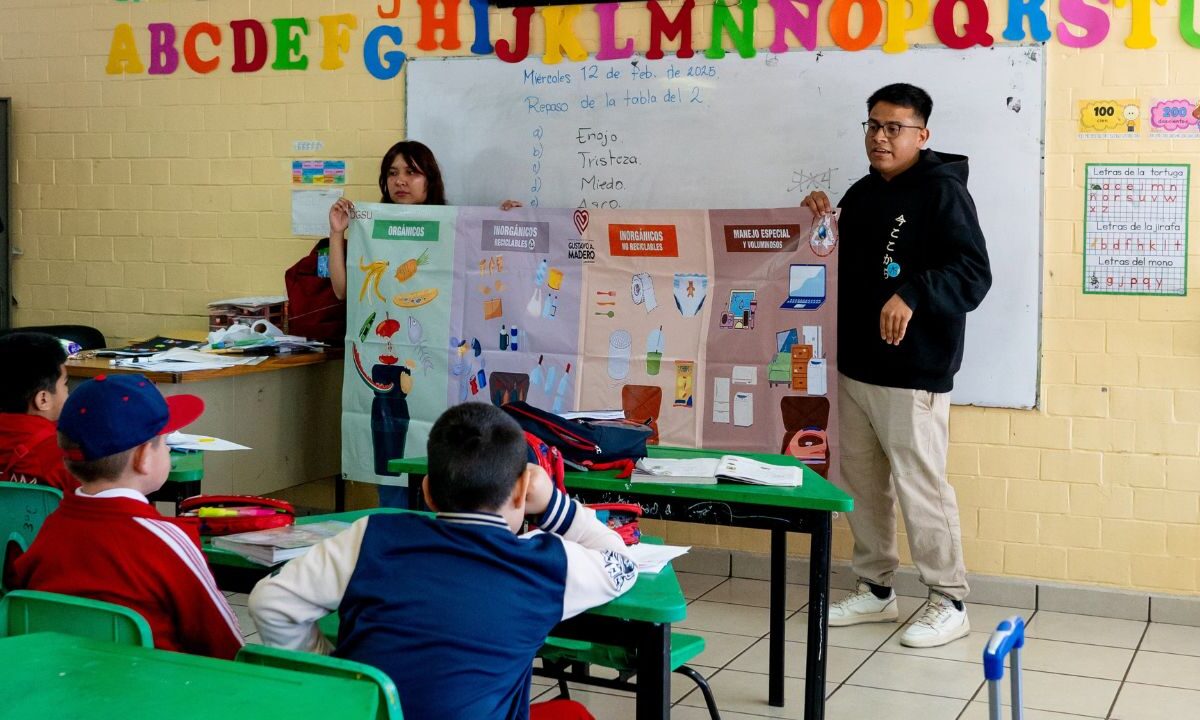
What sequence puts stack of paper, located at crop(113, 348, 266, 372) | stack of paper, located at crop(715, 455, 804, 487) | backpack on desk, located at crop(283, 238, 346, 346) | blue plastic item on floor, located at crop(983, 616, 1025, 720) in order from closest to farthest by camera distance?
blue plastic item on floor, located at crop(983, 616, 1025, 720) < stack of paper, located at crop(715, 455, 804, 487) < stack of paper, located at crop(113, 348, 266, 372) < backpack on desk, located at crop(283, 238, 346, 346)

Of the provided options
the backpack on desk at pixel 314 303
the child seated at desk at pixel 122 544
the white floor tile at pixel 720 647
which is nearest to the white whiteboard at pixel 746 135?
the backpack on desk at pixel 314 303

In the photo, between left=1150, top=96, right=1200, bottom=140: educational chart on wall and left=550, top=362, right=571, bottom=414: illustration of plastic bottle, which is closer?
left=1150, top=96, right=1200, bottom=140: educational chart on wall

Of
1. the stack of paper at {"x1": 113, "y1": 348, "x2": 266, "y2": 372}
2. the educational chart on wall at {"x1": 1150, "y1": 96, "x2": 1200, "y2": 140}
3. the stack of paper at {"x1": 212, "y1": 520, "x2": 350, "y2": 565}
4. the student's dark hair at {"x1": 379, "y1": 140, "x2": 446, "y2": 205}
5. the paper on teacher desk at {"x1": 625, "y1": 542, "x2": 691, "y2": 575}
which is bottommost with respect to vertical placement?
the paper on teacher desk at {"x1": 625, "y1": 542, "x2": 691, "y2": 575}

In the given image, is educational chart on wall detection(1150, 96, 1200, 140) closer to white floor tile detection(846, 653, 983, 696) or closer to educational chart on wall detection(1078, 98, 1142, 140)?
educational chart on wall detection(1078, 98, 1142, 140)

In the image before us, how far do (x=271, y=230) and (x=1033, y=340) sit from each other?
3.27 m

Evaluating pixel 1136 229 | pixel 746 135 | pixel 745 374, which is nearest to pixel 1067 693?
pixel 745 374

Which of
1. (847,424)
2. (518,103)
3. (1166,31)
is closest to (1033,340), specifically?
(847,424)

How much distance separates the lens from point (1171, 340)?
4.48 m

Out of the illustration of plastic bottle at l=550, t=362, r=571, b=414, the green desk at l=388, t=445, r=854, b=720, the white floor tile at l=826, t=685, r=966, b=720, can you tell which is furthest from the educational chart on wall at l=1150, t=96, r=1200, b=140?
the illustration of plastic bottle at l=550, t=362, r=571, b=414

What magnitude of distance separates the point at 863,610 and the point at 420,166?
7.96 feet

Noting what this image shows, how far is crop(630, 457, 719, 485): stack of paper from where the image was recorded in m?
3.21

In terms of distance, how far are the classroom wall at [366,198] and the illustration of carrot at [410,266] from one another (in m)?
0.60

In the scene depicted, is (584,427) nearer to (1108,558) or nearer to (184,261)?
(1108,558)

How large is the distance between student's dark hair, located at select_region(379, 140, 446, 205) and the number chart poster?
0.15 m
